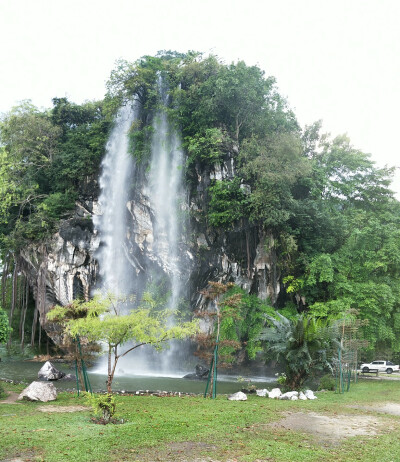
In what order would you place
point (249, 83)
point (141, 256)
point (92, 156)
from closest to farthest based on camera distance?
1. point (249, 83)
2. point (141, 256)
3. point (92, 156)

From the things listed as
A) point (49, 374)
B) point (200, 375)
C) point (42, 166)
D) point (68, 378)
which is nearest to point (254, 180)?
point (200, 375)

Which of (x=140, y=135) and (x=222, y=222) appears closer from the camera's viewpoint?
(x=222, y=222)

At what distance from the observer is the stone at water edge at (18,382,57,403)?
1084cm

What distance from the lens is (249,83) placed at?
2228cm

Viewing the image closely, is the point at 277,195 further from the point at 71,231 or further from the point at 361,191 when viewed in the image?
the point at 71,231

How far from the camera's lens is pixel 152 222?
2414 centimetres

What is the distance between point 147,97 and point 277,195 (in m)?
11.1

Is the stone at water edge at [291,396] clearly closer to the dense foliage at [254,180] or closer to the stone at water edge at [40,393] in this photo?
the stone at water edge at [40,393]

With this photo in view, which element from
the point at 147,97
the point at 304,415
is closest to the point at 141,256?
the point at 147,97

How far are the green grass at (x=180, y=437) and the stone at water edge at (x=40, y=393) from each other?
519mm

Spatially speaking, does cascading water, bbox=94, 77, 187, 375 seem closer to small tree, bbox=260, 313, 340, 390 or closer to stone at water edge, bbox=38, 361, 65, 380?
stone at water edge, bbox=38, 361, 65, 380

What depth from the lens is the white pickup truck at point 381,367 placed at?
2370 centimetres

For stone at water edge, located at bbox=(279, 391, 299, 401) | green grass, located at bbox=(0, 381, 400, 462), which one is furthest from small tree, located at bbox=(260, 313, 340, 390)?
green grass, located at bbox=(0, 381, 400, 462)

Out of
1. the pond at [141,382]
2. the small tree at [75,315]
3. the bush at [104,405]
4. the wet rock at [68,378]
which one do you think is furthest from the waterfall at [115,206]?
the bush at [104,405]
